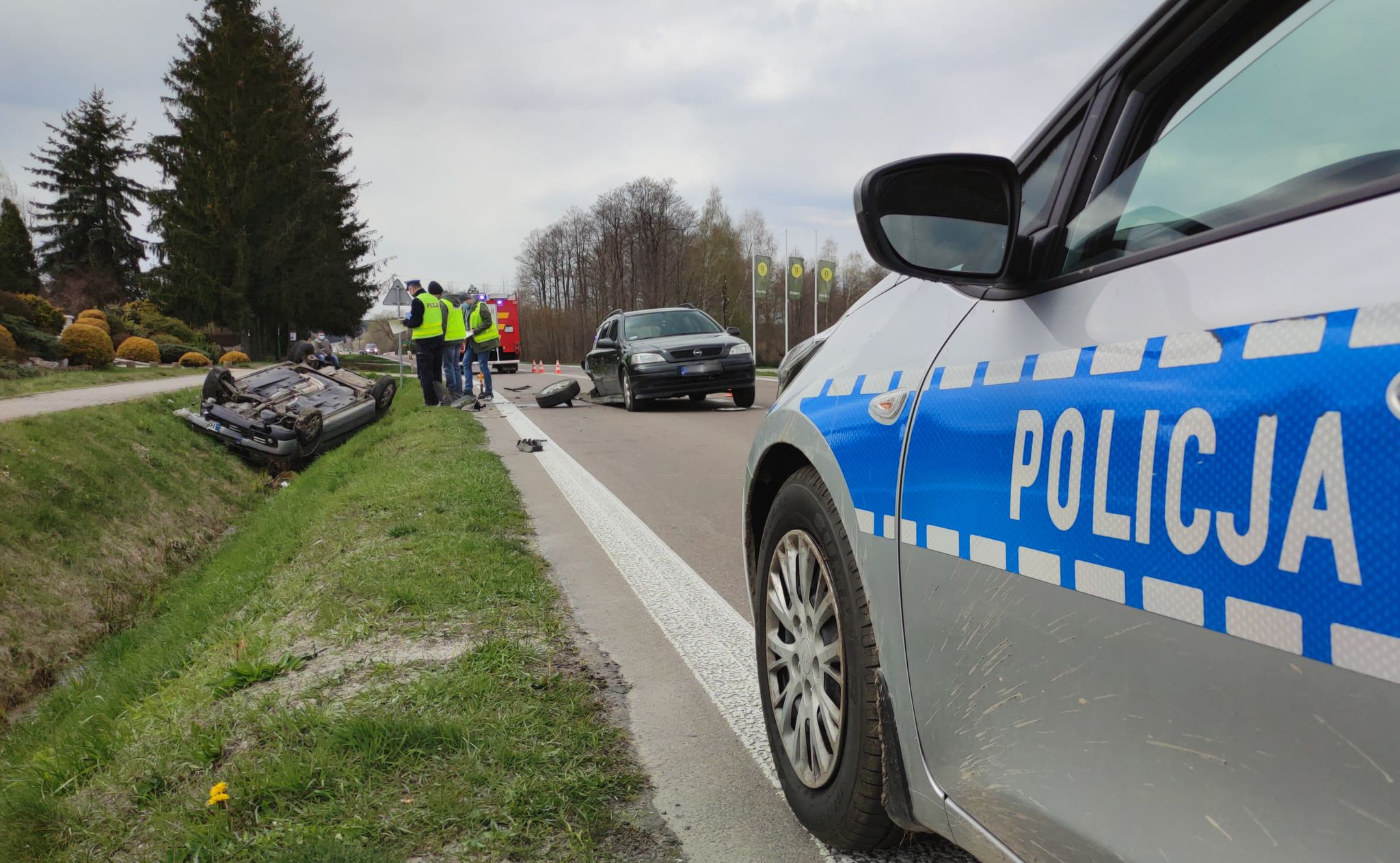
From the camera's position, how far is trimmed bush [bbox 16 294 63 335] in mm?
27312

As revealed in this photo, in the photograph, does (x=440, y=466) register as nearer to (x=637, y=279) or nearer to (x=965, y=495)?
(x=965, y=495)

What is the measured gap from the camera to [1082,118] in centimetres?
173

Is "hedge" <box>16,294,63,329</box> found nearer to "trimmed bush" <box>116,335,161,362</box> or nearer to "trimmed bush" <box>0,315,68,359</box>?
"trimmed bush" <box>116,335,161,362</box>

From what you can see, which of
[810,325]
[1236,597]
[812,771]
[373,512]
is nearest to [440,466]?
[373,512]

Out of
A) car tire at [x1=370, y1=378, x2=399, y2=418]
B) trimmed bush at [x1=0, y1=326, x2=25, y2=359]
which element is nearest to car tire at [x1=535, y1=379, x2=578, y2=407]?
car tire at [x1=370, y1=378, x2=399, y2=418]

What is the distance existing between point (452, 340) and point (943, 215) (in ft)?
49.4

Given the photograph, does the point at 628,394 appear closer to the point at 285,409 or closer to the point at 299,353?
the point at 285,409

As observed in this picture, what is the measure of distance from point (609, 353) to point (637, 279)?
58793mm

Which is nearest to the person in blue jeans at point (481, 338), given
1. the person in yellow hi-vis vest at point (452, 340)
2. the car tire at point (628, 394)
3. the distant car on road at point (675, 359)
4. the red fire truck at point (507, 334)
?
the person in yellow hi-vis vest at point (452, 340)

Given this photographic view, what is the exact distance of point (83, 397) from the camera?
15312mm

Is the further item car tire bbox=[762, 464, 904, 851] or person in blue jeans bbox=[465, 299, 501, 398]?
person in blue jeans bbox=[465, 299, 501, 398]

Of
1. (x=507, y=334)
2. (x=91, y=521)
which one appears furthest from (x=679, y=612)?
(x=507, y=334)

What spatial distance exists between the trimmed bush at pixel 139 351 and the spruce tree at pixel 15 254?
8.75 meters

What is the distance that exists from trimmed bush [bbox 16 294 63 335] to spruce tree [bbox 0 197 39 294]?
877cm
